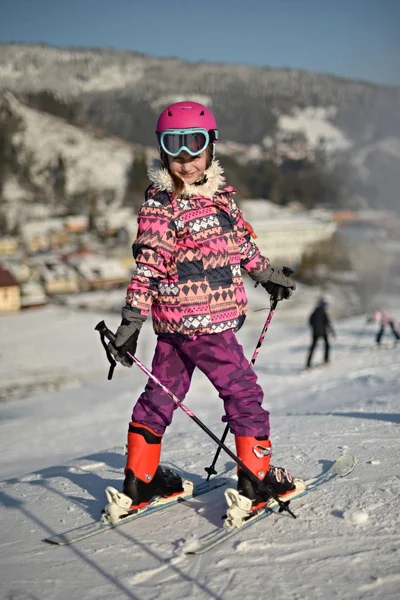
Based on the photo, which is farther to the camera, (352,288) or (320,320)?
(352,288)

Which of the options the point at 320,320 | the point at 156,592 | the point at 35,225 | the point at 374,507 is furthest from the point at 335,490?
the point at 35,225

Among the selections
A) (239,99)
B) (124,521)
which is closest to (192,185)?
(124,521)

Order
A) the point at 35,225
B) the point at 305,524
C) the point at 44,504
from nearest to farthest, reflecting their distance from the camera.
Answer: the point at 305,524, the point at 44,504, the point at 35,225

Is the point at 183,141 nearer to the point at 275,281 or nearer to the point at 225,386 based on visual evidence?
the point at 275,281

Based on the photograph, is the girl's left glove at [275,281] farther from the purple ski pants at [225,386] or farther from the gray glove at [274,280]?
the purple ski pants at [225,386]

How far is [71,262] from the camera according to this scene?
141ft

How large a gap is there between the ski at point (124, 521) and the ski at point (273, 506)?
39 centimetres

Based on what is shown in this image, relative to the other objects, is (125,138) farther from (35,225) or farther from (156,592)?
(156,592)

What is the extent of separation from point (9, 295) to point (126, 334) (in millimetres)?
32404

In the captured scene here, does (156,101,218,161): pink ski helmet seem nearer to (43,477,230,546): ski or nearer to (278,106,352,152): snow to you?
(43,477,230,546): ski

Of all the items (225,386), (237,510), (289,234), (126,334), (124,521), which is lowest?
(289,234)

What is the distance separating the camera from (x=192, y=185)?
2.70 meters

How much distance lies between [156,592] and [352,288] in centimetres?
4229

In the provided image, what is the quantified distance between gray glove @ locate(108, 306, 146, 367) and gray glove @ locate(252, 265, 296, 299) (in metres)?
0.80
